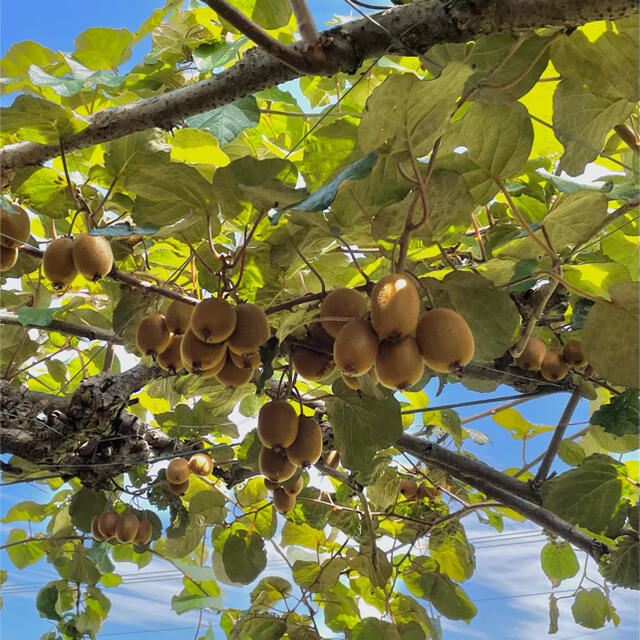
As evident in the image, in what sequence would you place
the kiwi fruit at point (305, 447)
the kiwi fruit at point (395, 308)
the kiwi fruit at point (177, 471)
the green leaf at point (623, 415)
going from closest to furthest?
the kiwi fruit at point (395, 308) < the kiwi fruit at point (305, 447) < the green leaf at point (623, 415) < the kiwi fruit at point (177, 471)

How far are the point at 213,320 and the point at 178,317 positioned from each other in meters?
0.13

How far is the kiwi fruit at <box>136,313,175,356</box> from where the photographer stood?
0.71 metres

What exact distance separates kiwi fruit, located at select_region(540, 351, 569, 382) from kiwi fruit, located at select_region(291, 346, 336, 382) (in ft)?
1.36

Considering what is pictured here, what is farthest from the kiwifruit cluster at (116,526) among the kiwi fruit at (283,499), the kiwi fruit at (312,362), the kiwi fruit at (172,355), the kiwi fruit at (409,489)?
the kiwi fruit at (312,362)

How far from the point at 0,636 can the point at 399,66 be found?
3.15 m

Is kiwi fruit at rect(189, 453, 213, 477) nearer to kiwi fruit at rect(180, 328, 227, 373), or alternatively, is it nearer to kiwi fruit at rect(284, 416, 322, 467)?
kiwi fruit at rect(284, 416, 322, 467)

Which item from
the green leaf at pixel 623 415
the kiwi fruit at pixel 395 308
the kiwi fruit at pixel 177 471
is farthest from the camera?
the kiwi fruit at pixel 177 471

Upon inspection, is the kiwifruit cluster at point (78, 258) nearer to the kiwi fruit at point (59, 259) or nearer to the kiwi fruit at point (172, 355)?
the kiwi fruit at point (59, 259)

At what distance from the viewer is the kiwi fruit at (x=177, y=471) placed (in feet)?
4.40

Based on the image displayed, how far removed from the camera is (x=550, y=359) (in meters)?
0.94

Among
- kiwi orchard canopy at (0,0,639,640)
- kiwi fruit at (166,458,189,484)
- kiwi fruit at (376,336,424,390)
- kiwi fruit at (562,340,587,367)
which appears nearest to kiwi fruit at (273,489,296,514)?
kiwi orchard canopy at (0,0,639,640)

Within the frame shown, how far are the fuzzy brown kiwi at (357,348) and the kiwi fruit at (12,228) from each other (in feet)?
1.50

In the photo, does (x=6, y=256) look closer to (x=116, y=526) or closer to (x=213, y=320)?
(x=213, y=320)

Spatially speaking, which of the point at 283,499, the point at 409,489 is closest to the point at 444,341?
the point at 283,499
